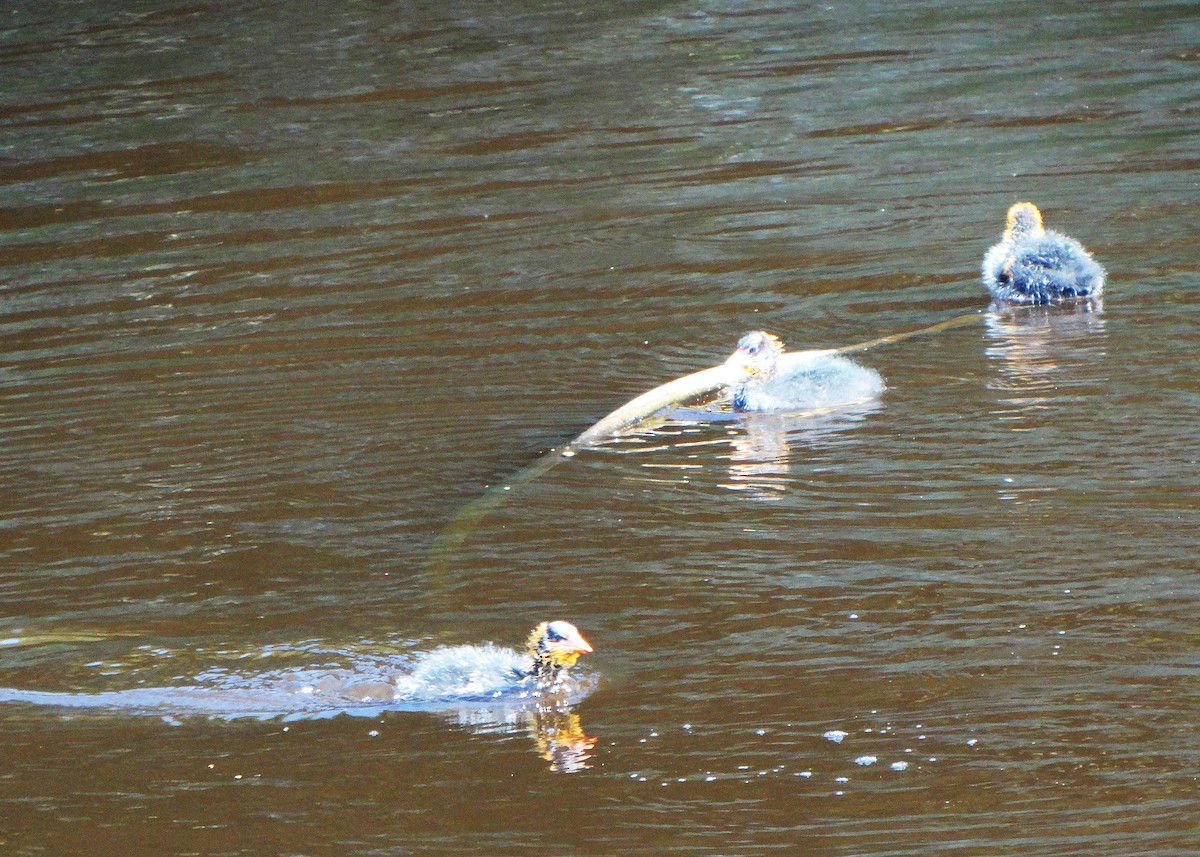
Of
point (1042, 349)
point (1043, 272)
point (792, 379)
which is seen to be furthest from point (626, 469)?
point (1043, 272)

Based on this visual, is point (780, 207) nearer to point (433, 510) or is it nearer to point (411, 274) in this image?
point (411, 274)

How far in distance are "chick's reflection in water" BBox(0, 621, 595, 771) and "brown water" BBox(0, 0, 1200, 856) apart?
0.20 feet

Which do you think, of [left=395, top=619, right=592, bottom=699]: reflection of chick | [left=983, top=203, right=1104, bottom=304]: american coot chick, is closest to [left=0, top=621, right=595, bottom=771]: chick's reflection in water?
[left=395, top=619, right=592, bottom=699]: reflection of chick

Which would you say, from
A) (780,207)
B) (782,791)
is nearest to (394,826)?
(782,791)

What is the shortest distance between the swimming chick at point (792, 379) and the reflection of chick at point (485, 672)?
2.66 meters

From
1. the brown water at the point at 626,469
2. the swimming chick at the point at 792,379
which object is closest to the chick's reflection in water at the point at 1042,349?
the brown water at the point at 626,469

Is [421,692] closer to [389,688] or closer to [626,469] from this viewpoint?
[389,688]

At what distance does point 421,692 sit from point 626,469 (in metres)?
1.97

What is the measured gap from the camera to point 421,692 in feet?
17.6

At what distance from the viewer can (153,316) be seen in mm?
9969

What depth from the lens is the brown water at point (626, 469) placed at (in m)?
4.79

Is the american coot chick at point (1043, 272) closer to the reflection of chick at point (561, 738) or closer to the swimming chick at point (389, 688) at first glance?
the swimming chick at point (389, 688)

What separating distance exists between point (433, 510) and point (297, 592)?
0.88 meters

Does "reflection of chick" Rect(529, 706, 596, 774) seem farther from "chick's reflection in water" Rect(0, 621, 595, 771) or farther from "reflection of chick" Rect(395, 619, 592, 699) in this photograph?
"reflection of chick" Rect(395, 619, 592, 699)
